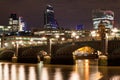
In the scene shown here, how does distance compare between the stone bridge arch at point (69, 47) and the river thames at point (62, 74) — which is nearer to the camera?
the river thames at point (62, 74)

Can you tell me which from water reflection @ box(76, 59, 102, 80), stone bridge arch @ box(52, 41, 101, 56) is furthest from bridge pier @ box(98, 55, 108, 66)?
stone bridge arch @ box(52, 41, 101, 56)

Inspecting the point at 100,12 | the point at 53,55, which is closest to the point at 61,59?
the point at 53,55

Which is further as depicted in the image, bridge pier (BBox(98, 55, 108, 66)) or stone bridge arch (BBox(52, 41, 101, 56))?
stone bridge arch (BBox(52, 41, 101, 56))

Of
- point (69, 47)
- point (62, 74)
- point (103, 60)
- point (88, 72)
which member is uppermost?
point (69, 47)

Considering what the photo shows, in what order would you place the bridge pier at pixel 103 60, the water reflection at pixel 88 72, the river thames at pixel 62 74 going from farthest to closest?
the bridge pier at pixel 103 60 → the water reflection at pixel 88 72 → the river thames at pixel 62 74

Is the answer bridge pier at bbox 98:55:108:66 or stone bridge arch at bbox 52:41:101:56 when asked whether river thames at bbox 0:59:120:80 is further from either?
stone bridge arch at bbox 52:41:101:56

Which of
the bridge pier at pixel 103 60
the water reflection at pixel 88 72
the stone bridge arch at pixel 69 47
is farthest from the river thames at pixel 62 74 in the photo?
the stone bridge arch at pixel 69 47

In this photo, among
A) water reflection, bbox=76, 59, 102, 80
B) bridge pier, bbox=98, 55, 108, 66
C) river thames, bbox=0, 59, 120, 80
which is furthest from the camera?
bridge pier, bbox=98, 55, 108, 66

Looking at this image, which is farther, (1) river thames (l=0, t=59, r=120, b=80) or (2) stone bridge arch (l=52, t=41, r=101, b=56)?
(2) stone bridge arch (l=52, t=41, r=101, b=56)

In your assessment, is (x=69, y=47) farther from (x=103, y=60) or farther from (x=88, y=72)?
(x=88, y=72)

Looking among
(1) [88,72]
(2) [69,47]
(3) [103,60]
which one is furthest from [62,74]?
(2) [69,47]

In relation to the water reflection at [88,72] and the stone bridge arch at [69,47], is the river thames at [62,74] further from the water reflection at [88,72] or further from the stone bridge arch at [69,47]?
the stone bridge arch at [69,47]

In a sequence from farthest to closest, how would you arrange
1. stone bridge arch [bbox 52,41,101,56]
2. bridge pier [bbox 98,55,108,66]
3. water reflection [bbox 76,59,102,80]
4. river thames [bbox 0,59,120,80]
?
stone bridge arch [bbox 52,41,101,56] < bridge pier [bbox 98,55,108,66] < water reflection [bbox 76,59,102,80] < river thames [bbox 0,59,120,80]

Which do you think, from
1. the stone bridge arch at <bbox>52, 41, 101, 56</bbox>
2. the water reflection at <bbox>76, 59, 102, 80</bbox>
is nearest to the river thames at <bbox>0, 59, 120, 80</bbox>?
the water reflection at <bbox>76, 59, 102, 80</bbox>
